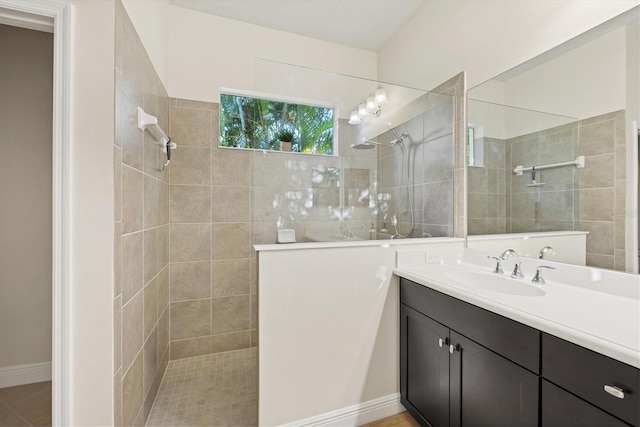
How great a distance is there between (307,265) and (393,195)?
0.83 metres

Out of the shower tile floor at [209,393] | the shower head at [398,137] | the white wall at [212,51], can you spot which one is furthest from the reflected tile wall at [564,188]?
the white wall at [212,51]

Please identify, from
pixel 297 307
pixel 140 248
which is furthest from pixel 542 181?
pixel 140 248

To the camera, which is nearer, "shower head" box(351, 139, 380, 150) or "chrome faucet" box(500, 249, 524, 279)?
"chrome faucet" box(500, 249, 524, 279)

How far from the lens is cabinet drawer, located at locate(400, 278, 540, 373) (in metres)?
0.98

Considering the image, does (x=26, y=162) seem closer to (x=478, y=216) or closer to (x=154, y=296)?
(x=154, y=296)

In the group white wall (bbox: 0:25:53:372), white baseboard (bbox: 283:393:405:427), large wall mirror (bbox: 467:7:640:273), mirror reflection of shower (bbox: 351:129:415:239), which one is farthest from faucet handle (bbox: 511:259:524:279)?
white wall (bbox: 0:25:53:372)

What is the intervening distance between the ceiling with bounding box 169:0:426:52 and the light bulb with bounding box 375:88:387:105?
88 centimetres

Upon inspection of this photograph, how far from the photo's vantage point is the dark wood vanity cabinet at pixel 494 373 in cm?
79

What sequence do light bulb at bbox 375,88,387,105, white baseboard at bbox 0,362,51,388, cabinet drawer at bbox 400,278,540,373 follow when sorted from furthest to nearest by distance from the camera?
light bulb at bbox 375,88,387,105 < white baseboard at bbox 0,362,51,388 < cabinet drawer at bbox 400,278,540,373

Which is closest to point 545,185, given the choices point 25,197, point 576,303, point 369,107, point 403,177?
point 576,303

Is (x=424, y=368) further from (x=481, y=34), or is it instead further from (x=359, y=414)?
(x=481, y=34)

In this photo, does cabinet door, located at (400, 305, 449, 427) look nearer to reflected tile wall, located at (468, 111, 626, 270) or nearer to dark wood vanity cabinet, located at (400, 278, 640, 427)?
dark wood vanity cabinet, located at (400, 278, 640, 427)

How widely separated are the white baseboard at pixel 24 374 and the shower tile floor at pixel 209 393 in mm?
782

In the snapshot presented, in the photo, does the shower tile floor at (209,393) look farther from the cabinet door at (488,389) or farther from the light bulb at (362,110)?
the light bulb at (362,110)
